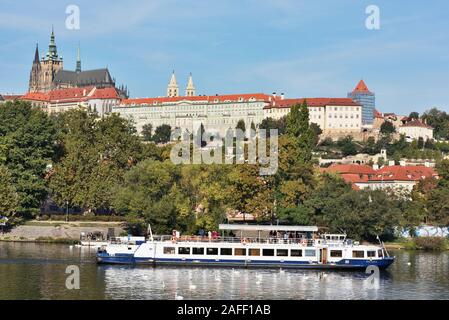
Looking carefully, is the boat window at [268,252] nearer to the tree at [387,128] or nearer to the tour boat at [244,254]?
the tour boat at [244,254]

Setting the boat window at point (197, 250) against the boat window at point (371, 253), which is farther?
the boat window at point (197, 250)

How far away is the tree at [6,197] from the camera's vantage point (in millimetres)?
83625

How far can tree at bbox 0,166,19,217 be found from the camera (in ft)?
274

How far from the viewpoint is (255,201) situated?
80125 millimetres

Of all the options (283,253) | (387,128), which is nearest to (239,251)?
(283,253)

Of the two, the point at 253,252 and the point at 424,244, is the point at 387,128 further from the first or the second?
the point at 253,252

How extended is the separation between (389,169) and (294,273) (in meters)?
72.1

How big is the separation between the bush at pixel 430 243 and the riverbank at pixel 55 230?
2624 centimetres

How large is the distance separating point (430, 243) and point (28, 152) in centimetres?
3854

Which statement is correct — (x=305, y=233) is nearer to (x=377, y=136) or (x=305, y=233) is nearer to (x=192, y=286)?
(x=192, y=286)

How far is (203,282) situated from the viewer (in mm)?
53500

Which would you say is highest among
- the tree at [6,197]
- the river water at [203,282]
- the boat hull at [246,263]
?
the tree at [6,197]

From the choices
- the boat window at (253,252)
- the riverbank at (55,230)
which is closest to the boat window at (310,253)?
the boat window at (253,252)
